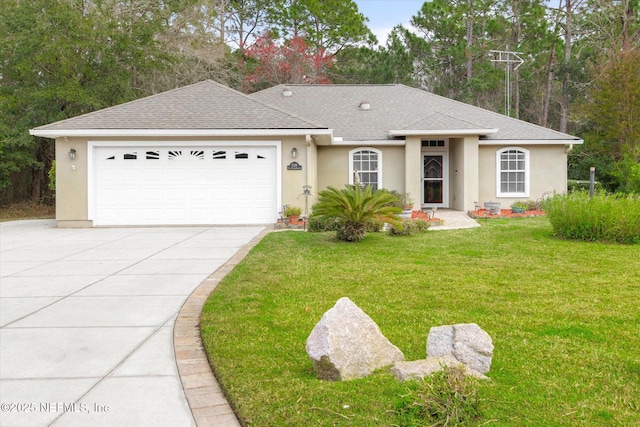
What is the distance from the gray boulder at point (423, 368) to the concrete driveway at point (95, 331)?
134cm

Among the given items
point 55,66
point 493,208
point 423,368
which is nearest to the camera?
point 423,368

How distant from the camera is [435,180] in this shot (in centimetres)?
1784

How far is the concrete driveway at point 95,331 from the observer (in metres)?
3.19

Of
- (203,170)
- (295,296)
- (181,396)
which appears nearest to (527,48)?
(203,170)

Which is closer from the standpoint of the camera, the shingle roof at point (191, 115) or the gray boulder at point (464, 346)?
the gray boulder at point (464, 346)

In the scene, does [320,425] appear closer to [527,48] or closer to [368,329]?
[368,329]

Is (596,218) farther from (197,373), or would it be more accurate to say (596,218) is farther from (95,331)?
(95,331)

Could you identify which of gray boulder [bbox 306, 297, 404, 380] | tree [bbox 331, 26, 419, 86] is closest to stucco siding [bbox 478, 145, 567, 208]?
tree [bbox 331, 26, 419, 86]

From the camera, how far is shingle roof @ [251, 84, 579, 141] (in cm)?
1666

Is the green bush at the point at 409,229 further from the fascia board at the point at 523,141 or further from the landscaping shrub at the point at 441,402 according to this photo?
the landscaping shrub at the point at 441,402

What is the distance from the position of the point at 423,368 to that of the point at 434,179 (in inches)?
596

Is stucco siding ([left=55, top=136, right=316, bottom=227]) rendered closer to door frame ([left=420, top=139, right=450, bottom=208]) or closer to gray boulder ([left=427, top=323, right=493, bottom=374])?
door frame ([left=420, top=139, right=450, bottom=208])

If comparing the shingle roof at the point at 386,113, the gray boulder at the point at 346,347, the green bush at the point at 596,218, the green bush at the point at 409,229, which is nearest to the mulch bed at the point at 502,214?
the shingle roof at the point at 386,113

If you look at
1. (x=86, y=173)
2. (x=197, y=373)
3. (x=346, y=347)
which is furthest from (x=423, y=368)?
(x=86, y=173)
